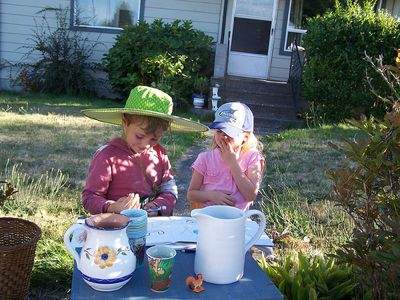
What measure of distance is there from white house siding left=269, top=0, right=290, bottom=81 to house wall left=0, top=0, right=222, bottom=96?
1454 mm

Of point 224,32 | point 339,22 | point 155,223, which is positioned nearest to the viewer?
point 155,223

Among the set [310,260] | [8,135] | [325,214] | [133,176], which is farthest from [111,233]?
[8,135]

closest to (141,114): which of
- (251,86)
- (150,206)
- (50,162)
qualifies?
(150,206)

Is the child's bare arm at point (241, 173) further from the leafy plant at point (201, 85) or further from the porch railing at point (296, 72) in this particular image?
the leafy plant at point (201, 85)

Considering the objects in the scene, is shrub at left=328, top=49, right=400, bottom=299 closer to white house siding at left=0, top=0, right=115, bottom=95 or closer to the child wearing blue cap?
the child wearing blue cap

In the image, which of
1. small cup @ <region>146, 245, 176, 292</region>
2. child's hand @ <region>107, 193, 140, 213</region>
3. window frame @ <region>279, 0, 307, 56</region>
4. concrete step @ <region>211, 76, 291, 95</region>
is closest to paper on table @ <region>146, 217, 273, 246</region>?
child's hand @ <region>107, 193, 140, 213</region>

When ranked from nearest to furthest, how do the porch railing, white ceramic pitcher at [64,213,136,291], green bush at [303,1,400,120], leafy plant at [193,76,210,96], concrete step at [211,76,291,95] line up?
white ceramic pitcher at [64,213,136,291] < green bush at [303,1,400,120] < the porch railing < leafy plant at [193,76,210,96] < concrete step at [211,76,291,95]

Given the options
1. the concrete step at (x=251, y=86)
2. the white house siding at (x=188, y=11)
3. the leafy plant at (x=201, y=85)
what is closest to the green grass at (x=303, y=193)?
the concrete step at (x=251, y=86)

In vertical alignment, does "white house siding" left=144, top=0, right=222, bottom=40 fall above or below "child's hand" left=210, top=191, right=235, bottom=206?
above

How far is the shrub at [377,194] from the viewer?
196 cm

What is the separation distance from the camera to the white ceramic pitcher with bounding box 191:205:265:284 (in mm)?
1674

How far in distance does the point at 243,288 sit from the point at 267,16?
10.6 m

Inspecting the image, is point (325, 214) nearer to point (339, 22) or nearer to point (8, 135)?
point (8, 135)

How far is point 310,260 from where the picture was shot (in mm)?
2953
